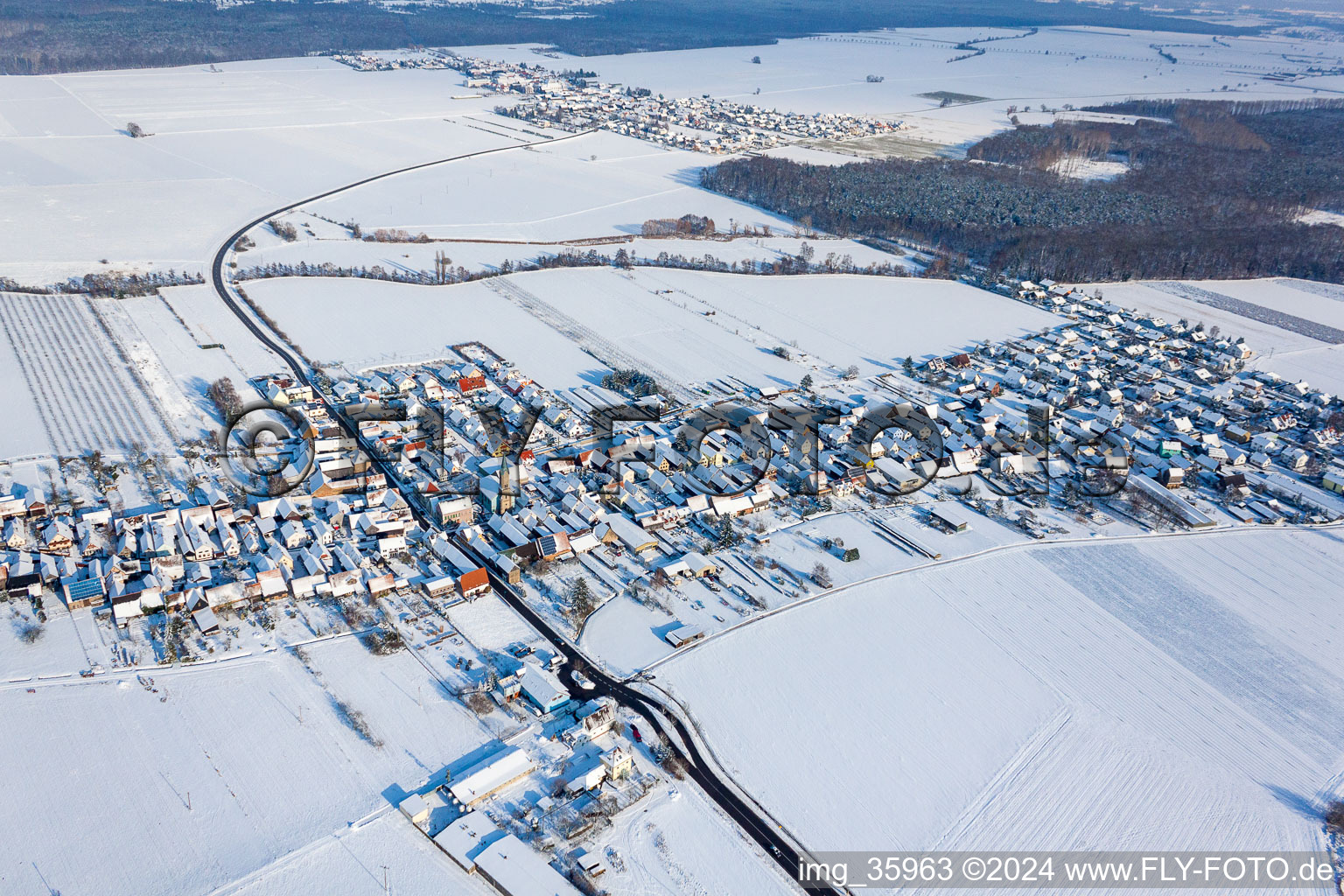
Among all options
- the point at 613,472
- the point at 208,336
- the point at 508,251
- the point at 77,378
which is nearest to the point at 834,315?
the point at 613,472

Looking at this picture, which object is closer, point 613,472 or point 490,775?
point 490,775

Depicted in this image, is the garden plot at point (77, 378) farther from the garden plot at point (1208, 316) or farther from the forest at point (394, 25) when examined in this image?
the forest at point (394, 25)

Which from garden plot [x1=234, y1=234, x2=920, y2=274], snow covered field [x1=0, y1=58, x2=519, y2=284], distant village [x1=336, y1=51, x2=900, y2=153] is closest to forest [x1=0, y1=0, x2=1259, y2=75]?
snow covered field [x1=0, y1=58, x2=519, y2=284]

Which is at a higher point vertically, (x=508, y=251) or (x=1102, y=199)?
(x=1102, y=199)

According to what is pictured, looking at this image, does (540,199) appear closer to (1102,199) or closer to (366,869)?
(1102,199)

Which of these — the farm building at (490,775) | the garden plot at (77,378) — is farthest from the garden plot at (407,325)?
the farm building at (490,775)

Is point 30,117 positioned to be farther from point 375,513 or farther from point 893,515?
point 893,515

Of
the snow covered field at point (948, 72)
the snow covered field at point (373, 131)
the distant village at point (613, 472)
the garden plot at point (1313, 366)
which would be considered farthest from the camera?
the snow covered field at point (948, 72)
